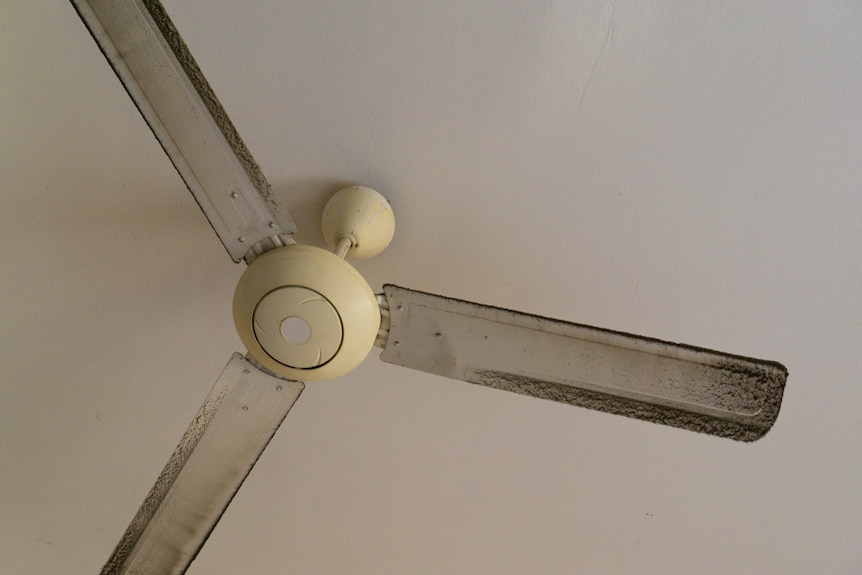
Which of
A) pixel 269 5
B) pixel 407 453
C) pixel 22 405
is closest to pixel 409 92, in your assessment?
pixel 269 5

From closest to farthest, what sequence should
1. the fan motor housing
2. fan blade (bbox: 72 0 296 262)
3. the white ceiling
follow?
1. fan blade (bbox: 72 0 296 262)
2. the fan motor housing
3. the white ceiling

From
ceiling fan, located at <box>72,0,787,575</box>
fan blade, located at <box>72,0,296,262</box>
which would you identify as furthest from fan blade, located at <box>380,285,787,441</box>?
fan blade, located at <box>72,0,296,262</box>

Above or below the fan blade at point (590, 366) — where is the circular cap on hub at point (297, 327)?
below

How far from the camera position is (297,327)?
40.6 inches

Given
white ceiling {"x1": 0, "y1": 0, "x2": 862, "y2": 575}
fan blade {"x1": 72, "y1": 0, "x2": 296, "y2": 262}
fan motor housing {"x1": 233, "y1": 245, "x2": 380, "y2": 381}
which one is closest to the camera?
fan blade {"x1": 72, "y1": 0, "x2": 296, "y2": 262}

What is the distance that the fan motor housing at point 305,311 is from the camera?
101 centimetres

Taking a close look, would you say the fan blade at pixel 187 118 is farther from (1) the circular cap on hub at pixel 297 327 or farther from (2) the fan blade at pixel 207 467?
(2) the fan blade at pixel 207 467

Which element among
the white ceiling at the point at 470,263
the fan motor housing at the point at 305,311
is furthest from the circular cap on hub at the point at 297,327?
the white ceiling at the point at 470,263

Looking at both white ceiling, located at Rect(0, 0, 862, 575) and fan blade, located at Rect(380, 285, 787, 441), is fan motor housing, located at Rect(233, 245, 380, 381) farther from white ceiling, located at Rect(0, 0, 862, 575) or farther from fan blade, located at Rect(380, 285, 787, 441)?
white ceiling, located at Rect(0, 0, 862, 575)

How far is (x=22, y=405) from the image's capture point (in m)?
1.47

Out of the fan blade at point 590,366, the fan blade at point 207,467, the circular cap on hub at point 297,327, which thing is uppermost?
the fan blade at point 590,366

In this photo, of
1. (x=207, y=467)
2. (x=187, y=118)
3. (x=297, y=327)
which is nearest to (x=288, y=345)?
(x=297, y=327)

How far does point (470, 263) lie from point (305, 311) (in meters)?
0.40

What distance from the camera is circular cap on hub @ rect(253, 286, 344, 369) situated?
101 centimetres
